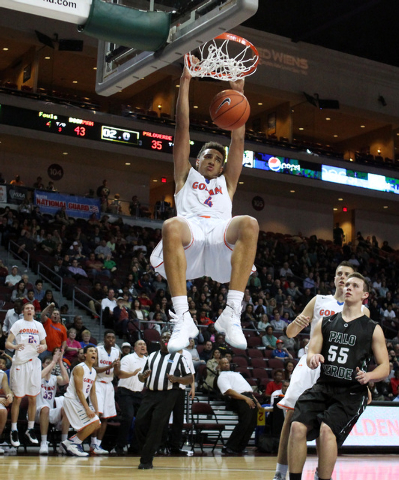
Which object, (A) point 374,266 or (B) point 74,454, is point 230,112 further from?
(A) point 374,266

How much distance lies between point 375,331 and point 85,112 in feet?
62.5

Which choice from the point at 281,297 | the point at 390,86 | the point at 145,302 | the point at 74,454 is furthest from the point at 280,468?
the point at 390,86

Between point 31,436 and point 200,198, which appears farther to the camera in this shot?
point 31,436

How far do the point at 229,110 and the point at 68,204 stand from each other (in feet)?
58.3

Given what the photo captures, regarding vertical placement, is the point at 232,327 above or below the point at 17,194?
below

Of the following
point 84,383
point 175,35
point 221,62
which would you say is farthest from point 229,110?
point 84,383

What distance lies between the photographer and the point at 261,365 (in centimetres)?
1507

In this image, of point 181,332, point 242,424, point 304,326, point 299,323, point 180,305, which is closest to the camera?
point 181,332

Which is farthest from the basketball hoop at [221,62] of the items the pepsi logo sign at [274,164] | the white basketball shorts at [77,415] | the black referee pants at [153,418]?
the pepsi logo sign at [274,164]

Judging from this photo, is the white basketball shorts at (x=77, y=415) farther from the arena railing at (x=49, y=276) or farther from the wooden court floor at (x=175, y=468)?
the arena railing at (x=49, y=276)

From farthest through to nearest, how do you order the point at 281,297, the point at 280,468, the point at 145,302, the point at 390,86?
the point at 390,86
the point at 281,297
the point at 145,302
the point at 280,468

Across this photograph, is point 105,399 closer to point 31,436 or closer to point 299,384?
point 31,436

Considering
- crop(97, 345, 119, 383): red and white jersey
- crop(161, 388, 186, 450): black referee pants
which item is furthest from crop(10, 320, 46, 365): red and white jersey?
crop(161, 388, 186, 450): black referee pants

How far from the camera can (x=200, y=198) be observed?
18.7ft
